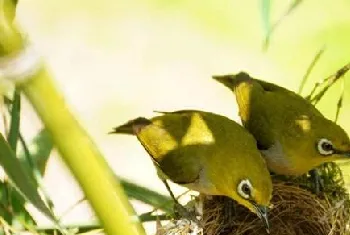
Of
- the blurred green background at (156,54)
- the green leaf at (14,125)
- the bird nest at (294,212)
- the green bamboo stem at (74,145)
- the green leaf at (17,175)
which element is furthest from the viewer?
the blurred green background at (156,54)

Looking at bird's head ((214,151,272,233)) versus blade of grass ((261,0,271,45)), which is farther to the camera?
bird's head ((214,151,272,233))

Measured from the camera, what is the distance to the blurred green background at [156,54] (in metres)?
2.95

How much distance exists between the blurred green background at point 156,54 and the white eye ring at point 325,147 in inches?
56.3

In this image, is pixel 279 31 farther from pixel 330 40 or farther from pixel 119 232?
pixel 119 232

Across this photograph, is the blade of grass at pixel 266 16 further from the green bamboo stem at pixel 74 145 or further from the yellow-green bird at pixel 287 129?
the yellow-green bird at pixel 287 129

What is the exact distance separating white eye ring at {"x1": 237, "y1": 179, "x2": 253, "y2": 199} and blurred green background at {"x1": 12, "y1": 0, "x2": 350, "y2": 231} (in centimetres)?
150

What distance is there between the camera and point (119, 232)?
0.61 m

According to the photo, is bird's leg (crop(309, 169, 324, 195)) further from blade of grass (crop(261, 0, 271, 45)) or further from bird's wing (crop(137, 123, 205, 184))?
blade of grass (crop(261, 0, 271, 45))

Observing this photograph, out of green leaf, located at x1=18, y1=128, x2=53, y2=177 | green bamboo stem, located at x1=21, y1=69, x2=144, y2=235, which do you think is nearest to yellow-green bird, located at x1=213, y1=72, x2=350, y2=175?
green leaf, located at x1=18, y1=128, x2=53, y2=177

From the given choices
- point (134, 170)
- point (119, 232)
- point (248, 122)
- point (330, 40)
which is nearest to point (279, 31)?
point (330, 40)

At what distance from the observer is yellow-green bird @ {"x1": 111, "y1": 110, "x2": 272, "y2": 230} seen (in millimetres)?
1334

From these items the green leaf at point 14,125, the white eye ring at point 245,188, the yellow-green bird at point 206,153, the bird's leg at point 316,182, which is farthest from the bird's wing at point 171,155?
the green leaf at point 14,125

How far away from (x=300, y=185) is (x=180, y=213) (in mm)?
254

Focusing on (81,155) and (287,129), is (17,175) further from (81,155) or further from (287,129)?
(287,129)
